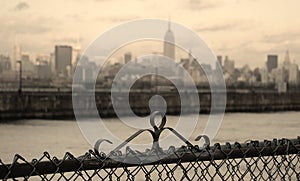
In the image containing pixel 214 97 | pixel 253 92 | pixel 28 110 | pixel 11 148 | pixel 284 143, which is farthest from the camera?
pixel 253 92

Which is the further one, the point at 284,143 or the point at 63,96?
the point at 63,96

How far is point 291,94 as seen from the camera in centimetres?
9469

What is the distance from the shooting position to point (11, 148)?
2850 cm

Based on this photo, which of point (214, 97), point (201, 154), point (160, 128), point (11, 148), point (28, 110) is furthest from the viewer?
point (28, 110)

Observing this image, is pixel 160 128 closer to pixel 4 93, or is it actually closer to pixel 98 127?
pixel 98 127

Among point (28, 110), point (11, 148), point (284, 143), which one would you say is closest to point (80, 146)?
point (11, 148)

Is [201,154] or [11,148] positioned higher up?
[201,154]

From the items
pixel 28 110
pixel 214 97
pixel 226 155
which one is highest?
pixel 214 97

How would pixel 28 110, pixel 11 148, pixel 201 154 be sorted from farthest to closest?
pixel 28 110 → pixel 11 148 → pixel 201 154

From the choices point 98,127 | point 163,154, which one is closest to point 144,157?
point 163,154

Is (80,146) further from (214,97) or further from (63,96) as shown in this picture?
(63,96)

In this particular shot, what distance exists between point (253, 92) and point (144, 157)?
8990 centimetres

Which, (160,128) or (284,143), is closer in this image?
(160,128)

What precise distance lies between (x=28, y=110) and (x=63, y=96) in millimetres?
4455
